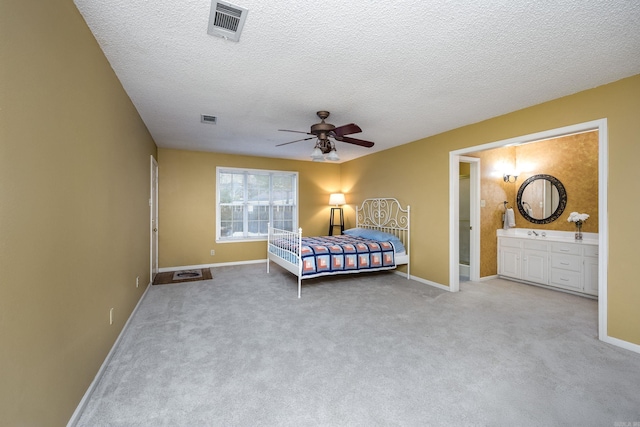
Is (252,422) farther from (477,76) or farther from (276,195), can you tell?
(276,195)

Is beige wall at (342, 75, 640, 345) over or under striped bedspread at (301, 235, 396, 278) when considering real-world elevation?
over

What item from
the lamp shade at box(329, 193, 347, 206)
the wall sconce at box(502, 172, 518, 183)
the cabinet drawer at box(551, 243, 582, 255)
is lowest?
the cabinet drawer at box(551, 243, 582, 255)

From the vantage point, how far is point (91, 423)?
5.33ft

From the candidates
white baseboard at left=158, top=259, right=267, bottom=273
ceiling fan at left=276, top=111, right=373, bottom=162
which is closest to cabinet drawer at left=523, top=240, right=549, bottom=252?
ceiling fan at left=276, top=111, right=373, bottom=162

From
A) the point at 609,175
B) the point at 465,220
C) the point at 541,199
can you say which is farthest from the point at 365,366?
the point at 541,199

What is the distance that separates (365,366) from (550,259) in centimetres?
372

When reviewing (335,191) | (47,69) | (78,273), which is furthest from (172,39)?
(335,191)

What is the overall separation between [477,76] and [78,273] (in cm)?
333

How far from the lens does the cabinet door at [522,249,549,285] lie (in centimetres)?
434

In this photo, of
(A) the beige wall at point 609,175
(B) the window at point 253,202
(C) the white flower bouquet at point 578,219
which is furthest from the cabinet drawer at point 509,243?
(B) the window at point 253,202

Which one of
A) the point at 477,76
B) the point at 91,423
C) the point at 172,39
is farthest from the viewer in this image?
the point at 477,76

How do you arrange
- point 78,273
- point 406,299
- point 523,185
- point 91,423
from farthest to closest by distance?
point 523,185 < point 406,299 < point 78,273 < point 91,423

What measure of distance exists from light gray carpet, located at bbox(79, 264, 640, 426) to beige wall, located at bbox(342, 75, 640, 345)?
61 cm

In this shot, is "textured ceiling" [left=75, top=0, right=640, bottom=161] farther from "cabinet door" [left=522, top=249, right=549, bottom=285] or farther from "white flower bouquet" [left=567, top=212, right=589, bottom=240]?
"cabinet door" [left=522, top=249, right=549, bottom=285]
